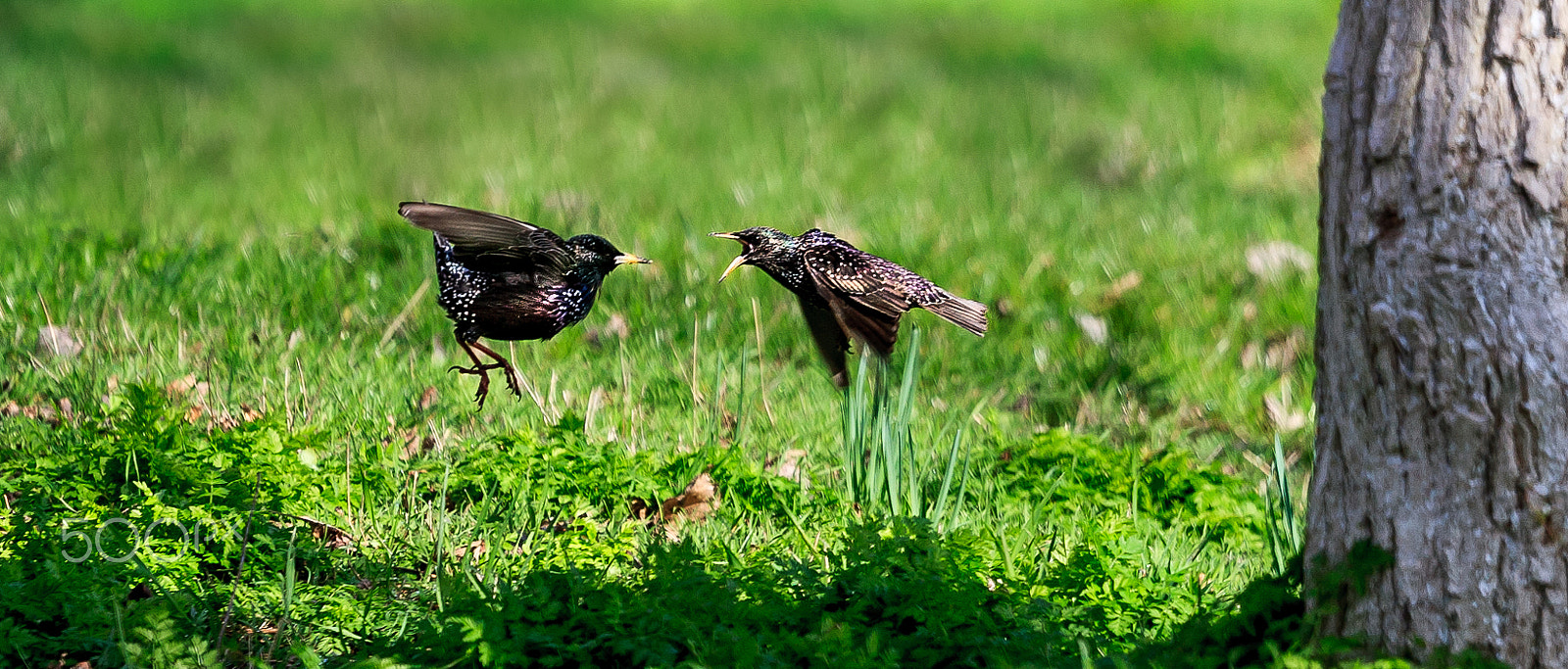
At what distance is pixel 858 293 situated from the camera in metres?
2.86

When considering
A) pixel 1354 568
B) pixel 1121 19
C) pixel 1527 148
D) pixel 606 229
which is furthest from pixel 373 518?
pixel 1121 19

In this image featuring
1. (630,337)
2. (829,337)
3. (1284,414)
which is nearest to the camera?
(829,337)

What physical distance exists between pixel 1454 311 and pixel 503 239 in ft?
6.03

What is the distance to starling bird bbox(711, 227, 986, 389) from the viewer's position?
2.84 m

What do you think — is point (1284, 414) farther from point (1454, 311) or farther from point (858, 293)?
point (858, 293)

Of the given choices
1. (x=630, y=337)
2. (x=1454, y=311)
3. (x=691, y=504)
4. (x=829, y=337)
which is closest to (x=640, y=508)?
(x=691, y=504)

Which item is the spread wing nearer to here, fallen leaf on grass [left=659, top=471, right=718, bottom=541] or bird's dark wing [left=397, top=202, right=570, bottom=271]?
bird's dark wing [left=397, top=202, right=570, bottom=271]

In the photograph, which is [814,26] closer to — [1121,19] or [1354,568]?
[1121,19]

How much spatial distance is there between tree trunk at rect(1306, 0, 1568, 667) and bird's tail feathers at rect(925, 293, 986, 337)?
0.72 metres

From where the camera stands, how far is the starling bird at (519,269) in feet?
8.54

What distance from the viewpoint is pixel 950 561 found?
128 inches

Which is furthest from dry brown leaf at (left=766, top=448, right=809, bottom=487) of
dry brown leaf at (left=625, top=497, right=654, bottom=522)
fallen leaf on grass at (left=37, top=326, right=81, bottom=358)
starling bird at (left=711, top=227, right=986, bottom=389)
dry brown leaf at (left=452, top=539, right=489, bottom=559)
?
fallen leaf on grass at (left=37, top=326, right=81, bottom=358)

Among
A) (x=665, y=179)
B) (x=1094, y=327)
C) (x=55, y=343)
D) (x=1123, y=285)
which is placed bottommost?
(x=55, y=343)

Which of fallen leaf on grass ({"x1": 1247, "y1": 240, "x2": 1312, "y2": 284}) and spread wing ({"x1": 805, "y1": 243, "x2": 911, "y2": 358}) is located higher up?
fallen leaf on grass ({"x1": 1247, "y1": 240, "x2": 1312, "y2": 284})
